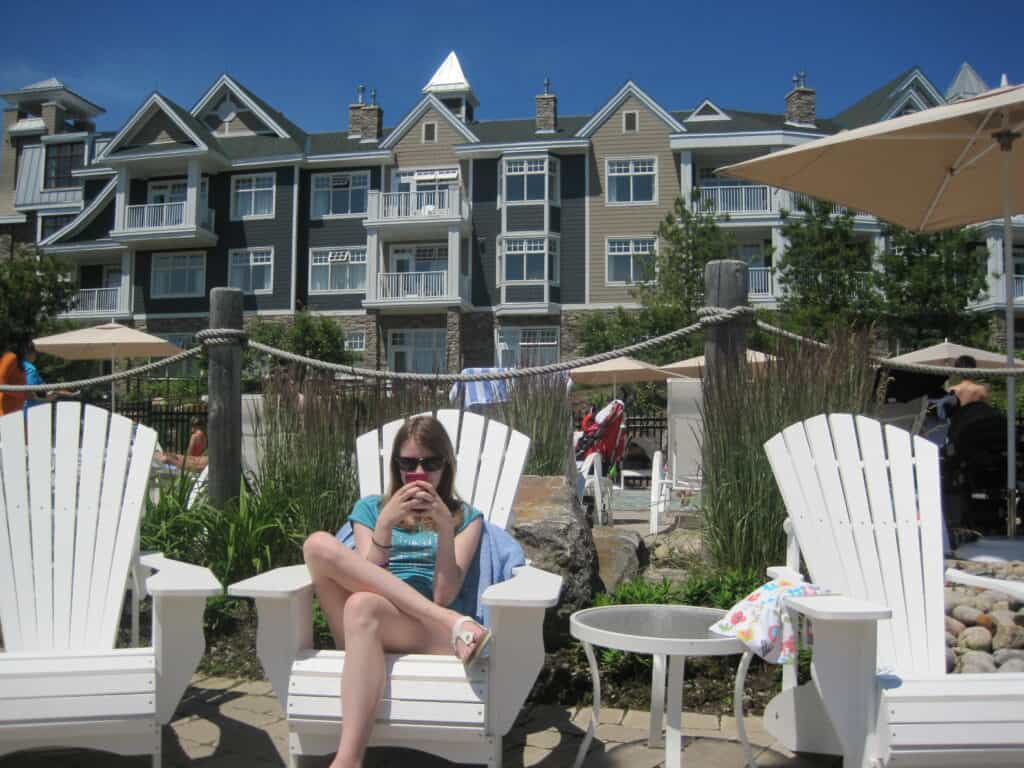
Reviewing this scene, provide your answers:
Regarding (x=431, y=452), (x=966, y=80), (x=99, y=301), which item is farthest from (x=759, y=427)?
(x=966, y=80)

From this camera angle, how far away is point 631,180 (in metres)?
26.6

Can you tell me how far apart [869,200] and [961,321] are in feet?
40.0

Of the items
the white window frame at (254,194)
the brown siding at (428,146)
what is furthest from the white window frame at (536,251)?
the white window frame at (254,194)

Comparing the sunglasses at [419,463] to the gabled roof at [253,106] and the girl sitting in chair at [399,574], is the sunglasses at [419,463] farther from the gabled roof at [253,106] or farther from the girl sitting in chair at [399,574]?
the gabled roof at [253,106]

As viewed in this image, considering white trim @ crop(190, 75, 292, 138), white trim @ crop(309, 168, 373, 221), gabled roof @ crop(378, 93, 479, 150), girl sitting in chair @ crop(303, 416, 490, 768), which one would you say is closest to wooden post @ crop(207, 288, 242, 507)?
girl sitting in chair @ crop(303, 416, 490, 768)

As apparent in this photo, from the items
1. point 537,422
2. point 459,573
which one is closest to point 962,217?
point 537,422

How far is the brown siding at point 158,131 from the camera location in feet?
91.6

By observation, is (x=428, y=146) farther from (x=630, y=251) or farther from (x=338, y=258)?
(x=630, y=251)

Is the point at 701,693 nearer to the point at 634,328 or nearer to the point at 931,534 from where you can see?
the point at 931,534

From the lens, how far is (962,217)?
6.34m

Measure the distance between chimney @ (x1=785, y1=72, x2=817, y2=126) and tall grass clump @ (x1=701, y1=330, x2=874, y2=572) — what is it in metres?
26.0

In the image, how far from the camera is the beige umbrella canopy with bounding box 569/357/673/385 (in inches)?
480

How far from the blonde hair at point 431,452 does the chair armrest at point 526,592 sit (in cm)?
41

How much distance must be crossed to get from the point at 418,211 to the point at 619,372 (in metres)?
15.3
